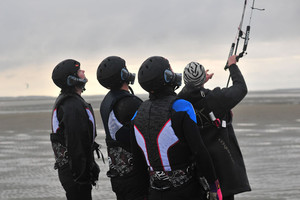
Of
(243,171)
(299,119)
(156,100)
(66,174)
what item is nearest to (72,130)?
(66,174)

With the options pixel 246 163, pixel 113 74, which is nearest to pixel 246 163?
pixel 246 163

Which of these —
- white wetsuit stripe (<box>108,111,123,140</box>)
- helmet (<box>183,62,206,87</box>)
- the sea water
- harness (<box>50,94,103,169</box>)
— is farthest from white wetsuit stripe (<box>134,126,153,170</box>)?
the sea water

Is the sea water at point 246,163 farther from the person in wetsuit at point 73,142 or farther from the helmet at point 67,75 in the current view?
the helmet at point 67,75

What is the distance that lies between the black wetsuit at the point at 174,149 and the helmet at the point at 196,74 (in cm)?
56

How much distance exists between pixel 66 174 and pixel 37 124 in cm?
2139

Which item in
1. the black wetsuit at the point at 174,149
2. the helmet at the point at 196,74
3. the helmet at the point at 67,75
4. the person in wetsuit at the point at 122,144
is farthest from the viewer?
the helmet at the point at 67,75

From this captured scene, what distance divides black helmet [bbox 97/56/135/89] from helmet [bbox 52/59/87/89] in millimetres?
390

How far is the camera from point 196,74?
16.3ft

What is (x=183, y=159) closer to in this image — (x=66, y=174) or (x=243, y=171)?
(x=243, y=171)

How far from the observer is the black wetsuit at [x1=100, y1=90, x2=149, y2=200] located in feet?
16.6

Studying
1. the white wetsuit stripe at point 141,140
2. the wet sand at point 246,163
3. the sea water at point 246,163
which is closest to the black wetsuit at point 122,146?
the white wetsuit stripe at point 141,140

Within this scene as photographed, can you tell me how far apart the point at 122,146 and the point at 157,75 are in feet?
3.13

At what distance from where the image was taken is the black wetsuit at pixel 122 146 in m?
5.07

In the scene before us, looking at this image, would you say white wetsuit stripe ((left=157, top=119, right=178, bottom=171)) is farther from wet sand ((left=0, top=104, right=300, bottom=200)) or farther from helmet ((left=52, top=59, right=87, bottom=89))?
wet sand ((left=0, top=104, right=300, bottom=200))
